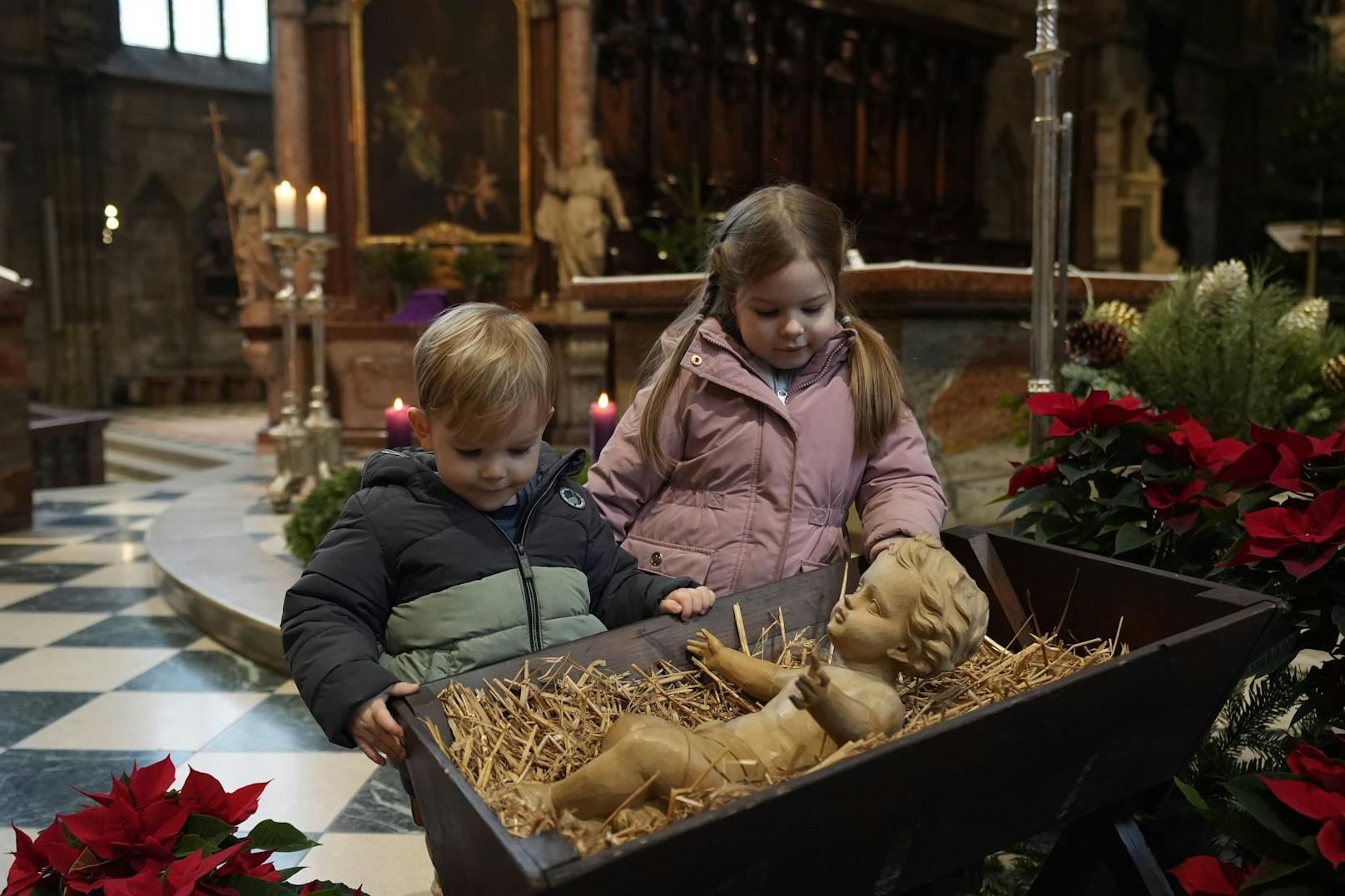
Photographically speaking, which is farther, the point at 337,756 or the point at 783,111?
the point at 783,111

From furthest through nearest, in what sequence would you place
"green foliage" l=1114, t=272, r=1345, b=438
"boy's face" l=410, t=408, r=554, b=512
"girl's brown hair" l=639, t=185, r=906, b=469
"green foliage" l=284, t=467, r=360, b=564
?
"green foliage" l=284, t=467, r=360, b=564 → "green foliage" l=1114, t=272, r=1345, b=438 → "girl's brown hair" l=639, t=185, r=906, b=469 → "boy's face" l=410, t=408, r=554, b=512

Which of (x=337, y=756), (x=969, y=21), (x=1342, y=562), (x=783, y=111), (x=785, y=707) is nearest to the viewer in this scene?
(x=785, y=707)

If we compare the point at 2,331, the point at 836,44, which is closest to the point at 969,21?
the point at 836,44

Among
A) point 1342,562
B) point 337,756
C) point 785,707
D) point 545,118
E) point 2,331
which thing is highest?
point 545,118

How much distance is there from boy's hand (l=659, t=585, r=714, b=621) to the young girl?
10.6 inches

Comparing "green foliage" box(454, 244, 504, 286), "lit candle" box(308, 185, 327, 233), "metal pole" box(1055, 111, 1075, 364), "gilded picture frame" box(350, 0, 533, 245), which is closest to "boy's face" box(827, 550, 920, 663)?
"metal pole" box(1055, 111, 1075, 364)

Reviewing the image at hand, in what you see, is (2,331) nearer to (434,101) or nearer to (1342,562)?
(434,101)

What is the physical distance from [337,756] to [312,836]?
0.42 m

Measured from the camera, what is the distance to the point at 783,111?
384 inches

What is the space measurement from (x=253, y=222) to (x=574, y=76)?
2.65m

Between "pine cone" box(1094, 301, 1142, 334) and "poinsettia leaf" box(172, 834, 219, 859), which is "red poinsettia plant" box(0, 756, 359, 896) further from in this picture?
"pine cone" box(1094, 301, 1142, 334)

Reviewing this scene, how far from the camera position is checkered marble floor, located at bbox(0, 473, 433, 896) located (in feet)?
6.73

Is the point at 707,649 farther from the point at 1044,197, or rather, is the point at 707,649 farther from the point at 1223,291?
the point at 1223,291

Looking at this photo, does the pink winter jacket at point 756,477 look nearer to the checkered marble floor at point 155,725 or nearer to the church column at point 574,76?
the checkered marble floor at point 155,725
